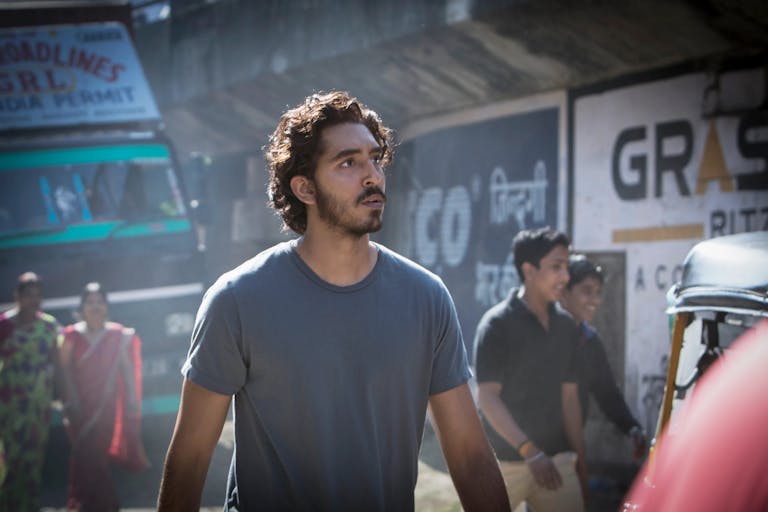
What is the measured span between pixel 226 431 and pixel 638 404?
15.0 feet

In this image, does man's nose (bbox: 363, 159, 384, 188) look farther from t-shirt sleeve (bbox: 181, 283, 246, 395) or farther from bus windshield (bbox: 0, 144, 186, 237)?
bus windshield (bbox: 0, 144, 186, 237)

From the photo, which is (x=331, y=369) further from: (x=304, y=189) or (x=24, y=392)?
(x=24, y=392)

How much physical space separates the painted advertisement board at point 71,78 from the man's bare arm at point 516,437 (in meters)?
6.71

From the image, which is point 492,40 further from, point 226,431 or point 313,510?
point 313,510

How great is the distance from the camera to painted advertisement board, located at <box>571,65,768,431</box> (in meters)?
7.53

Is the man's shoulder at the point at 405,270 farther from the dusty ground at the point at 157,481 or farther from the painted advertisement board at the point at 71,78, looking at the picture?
the painted advertisement board at the point at 71,78

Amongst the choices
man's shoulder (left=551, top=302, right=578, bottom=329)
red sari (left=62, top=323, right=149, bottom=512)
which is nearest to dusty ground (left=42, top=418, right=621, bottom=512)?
red sari (left=62, top=323, right=149, bottom=512)

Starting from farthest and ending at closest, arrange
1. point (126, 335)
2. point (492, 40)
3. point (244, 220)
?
point (244, 220) → point (492, 40) → point (126, 335)

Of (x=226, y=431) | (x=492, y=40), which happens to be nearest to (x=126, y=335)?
(x=226, y=431)

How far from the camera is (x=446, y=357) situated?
2943 millimetres

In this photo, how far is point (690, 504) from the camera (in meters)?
2.26

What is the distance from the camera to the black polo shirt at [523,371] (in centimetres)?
484

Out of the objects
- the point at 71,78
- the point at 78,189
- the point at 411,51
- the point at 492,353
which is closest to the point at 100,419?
the point at 78,189

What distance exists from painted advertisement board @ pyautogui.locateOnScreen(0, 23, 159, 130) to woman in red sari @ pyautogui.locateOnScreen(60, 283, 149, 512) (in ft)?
9.01
